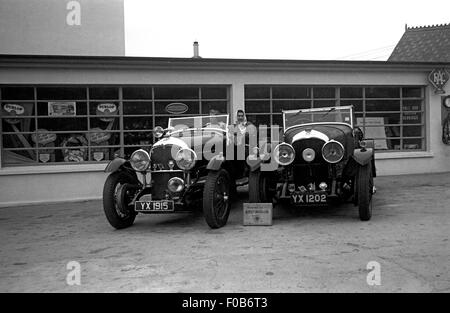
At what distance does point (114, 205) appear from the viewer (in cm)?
626

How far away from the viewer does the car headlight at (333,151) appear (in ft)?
20.7

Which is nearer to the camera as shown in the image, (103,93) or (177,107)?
(103,93)

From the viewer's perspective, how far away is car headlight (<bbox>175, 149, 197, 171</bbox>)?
6254 mm

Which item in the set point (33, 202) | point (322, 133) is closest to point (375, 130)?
point (322, 133)

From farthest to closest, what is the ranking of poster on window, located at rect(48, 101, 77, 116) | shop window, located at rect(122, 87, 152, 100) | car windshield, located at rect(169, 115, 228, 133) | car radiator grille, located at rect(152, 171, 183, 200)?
1. shop window, located at rect(122, 87, 152, 100)
2. poster on window, located at rect(48, 101, 77, 116)
3. car windshield, located at rect(169, 115, 228, 133)
4. car radiator grille, located at rect(152, 171, 183, 200)

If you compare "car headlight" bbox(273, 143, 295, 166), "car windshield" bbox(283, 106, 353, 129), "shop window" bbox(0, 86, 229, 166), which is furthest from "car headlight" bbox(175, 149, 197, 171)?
"shop window" bbox(0, 86, 229, 166)

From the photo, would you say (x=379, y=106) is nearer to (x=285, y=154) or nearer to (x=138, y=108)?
(x=138, y=108)

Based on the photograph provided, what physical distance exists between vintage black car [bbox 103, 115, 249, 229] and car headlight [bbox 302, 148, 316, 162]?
114cm

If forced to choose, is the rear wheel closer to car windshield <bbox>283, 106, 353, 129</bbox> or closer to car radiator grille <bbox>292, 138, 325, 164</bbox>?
car radiator grille <bbox>292, 138, 325, 164</bbox>

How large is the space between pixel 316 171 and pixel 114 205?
2940 mm

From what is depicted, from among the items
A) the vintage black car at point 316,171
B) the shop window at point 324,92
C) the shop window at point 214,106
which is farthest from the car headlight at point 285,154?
the shop window at point 324,92

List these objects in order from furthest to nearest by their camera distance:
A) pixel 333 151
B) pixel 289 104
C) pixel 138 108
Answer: pixel 289 104, pixel 138 108, pixel 333 151

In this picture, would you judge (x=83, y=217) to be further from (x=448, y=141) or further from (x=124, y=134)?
(x=448, y=141)
